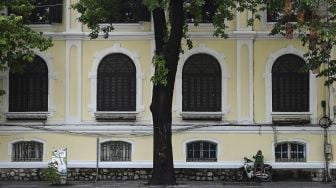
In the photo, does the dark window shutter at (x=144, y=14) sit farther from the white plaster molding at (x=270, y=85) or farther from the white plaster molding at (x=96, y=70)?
the white plaster molding at (x=270, y=85)

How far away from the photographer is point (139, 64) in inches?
931

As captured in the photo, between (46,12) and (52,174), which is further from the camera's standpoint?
(46,12)

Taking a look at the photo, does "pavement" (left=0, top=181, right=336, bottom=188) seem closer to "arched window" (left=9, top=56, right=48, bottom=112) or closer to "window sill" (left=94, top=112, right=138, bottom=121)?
"window sill" (left=94, top=112, right=138, bottom=121)

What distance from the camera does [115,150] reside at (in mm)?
23594

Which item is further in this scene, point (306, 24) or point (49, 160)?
point (49, 160)

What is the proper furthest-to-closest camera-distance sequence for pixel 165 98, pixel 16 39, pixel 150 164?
pixel 150 164 → pixel 165 98 → pixel 16 39

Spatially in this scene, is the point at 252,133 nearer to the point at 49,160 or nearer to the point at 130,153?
the point at 130,153

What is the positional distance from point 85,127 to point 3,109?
10.5 ft

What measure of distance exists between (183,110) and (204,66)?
73.0 inches

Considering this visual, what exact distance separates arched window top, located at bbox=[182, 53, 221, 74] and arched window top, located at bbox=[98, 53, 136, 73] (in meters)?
2.11

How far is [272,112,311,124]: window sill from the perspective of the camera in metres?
23.2

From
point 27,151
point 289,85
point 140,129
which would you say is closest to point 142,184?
point 140,129

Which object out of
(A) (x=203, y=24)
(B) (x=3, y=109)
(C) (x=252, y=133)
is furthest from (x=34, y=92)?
(C) (x=252, y=133)

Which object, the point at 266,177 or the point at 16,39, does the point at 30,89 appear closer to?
the point at 16,39
